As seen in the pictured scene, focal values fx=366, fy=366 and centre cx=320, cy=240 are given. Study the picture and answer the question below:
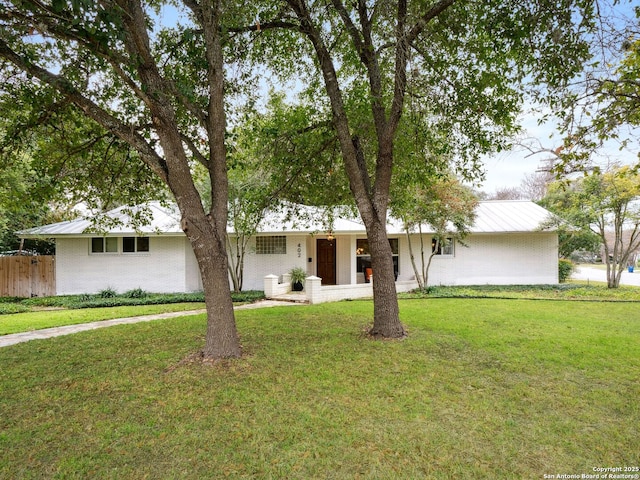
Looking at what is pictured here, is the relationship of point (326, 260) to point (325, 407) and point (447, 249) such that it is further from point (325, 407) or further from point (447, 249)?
point (325, 407)

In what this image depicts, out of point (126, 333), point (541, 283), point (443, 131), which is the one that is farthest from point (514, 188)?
point (126, 333)

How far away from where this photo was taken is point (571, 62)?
19.7 feet

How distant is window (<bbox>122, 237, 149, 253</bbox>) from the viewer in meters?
15.5

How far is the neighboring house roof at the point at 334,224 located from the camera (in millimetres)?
14570

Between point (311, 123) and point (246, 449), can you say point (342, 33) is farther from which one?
point (246, 449)

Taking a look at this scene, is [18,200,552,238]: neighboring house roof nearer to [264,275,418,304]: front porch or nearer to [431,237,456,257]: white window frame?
[431,237,456,257]: white window frame

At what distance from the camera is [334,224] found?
596 inches

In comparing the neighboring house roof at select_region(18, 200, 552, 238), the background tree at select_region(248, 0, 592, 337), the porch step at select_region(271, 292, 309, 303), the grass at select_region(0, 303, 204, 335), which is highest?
the background tree at select_region(248, 0, 592, 337)

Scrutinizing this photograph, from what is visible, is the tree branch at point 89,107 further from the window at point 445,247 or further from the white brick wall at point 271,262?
the window at point 445,247

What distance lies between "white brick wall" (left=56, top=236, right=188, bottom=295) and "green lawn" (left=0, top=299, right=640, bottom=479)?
26.7ft

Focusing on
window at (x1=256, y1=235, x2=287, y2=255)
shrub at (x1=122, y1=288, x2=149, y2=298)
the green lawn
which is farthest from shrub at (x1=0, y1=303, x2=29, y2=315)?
window at (x1=256, y1=235, x2=287, y2=255)

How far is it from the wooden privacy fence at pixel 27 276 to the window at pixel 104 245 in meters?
1.85


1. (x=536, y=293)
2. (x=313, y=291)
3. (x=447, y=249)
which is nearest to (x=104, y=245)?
(x=313, y=291)

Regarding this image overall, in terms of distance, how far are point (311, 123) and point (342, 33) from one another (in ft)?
6.70
